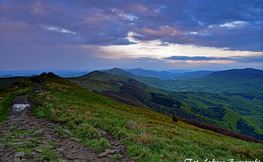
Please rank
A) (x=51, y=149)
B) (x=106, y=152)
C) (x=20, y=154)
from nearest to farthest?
1. (x=20, y=154)
2. (x=106, y=152)
3. (x=51, y=149)

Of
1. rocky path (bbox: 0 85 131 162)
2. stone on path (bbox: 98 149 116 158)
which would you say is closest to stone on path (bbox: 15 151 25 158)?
rocky path (bbox: 0 85 131 162)

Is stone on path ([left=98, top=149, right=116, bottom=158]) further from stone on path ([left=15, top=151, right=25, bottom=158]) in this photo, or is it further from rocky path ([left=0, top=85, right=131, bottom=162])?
stone on path ([left=15, top=151, right=25, bottom=158])

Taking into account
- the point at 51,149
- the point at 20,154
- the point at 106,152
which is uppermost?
the point at 20,154

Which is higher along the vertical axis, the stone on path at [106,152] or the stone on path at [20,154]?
the stone on path at [20,154]

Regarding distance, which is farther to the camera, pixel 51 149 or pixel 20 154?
pixel 51 149

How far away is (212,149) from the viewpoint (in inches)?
434

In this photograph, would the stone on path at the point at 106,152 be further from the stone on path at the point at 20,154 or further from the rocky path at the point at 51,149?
the stone on path at the point at 20,154

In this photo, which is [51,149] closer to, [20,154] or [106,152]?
[20,154]

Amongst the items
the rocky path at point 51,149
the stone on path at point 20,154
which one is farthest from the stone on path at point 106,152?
the stone on path at point 20,154

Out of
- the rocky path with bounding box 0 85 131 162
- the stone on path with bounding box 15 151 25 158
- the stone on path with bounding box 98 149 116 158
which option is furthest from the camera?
the stone on path with bounding box 98 149 116 158

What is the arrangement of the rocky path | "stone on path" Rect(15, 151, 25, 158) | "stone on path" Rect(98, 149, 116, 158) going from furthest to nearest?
"stone on path" Rect(98, 149, 116, 158)
the rocky path
"stone on path" Rect(15, 151, 25, 158)

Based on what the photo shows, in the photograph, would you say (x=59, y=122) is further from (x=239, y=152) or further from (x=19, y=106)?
(x=239, y=152)

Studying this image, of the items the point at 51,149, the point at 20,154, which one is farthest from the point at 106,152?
the point at 20,154

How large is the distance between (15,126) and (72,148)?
28.7 feet
